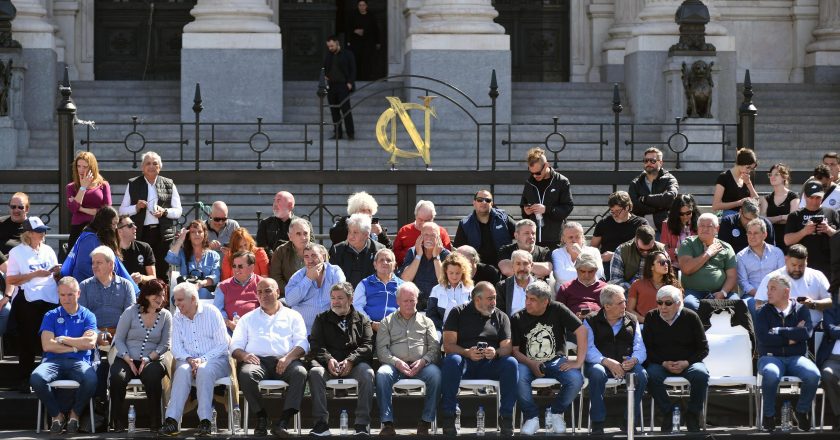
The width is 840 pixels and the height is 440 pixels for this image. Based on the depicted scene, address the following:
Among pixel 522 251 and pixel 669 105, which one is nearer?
pixel 522 251

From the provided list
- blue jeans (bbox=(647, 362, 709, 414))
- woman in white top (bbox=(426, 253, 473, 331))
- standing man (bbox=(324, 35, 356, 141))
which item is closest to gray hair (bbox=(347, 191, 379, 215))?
woman in white top (bbox=(426, 253, 473, 331))

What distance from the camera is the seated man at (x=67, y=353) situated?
1481cm

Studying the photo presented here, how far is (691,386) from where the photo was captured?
15.0 metres

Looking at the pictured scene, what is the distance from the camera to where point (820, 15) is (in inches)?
1087

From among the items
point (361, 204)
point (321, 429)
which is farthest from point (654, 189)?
point (321, 429)

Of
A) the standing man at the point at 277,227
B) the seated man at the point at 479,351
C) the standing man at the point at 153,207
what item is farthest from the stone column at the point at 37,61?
the seated man at the point at 479,351

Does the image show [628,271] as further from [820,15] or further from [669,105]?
[820,15]

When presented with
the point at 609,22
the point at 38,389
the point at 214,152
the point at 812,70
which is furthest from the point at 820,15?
the point at 38,389

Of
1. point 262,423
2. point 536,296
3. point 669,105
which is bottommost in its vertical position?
point 262,423

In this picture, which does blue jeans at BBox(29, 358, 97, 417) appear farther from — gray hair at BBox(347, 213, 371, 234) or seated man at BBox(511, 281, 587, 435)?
seated man at BBox(511, 281, 587, 435)

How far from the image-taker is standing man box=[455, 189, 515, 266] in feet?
55.5

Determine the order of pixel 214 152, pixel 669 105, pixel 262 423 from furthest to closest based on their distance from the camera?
pixel 669 105 → pixel 214 152 → pixel 262 423

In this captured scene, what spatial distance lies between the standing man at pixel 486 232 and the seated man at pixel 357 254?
990 millimetres

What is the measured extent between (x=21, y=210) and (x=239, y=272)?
2.21 m
